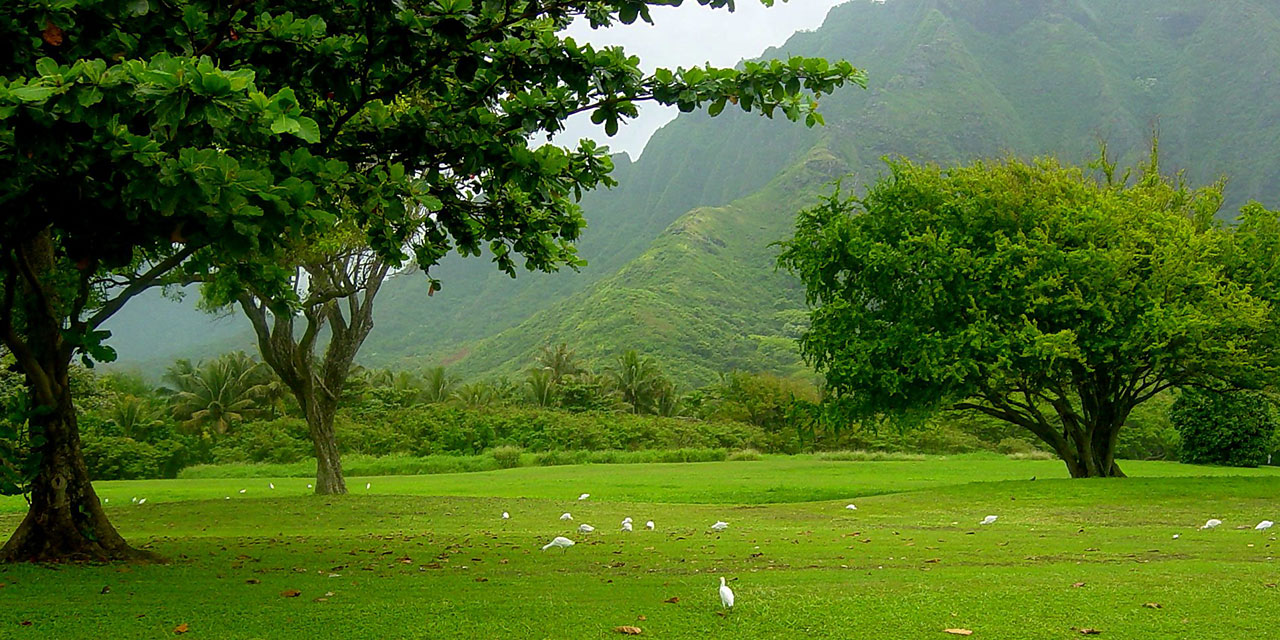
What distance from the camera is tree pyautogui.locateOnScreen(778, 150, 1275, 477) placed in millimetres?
19938

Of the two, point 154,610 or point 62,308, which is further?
point 62,308

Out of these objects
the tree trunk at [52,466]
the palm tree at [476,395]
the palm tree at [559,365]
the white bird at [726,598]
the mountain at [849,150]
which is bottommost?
the white bird at [726,598]

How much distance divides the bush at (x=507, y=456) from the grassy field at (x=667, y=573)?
2125 centimetres

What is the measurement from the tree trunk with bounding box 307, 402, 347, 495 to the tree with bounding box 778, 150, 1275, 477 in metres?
11.4

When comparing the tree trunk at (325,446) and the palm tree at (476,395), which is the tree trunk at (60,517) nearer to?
the tree trunk at (325,446)

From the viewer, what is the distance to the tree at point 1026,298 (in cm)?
1994

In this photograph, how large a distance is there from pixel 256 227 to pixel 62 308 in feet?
21.5

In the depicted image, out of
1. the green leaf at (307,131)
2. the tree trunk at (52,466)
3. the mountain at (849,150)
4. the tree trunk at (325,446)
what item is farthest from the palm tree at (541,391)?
the green leaf at (307,131)

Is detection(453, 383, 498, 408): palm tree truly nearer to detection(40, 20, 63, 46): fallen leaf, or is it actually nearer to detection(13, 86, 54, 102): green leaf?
detection(40, 20, 63, 46): fallen leaf

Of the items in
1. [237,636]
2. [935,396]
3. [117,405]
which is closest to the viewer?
[237,636]

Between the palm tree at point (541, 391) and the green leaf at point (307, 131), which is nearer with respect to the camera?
the green leaf at point (307, 131)

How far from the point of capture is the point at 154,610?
6016mm

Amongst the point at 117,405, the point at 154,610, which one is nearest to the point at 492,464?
the point at 117,405

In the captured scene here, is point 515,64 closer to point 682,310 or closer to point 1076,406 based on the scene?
point 1076,406
